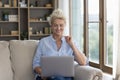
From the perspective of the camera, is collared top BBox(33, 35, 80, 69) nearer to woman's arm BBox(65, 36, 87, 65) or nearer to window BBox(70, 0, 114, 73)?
woman's arm BBox(65, 36, 87, 65)

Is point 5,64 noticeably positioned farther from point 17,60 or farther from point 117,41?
point 117,41

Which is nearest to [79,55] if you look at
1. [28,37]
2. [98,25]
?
[98,25]

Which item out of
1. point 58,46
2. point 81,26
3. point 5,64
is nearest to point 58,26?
point 58,46

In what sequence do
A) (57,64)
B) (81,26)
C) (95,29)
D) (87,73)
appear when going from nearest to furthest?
(57,64) < (87,73) < (95,29) < (81,26)

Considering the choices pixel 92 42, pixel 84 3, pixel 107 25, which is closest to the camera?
pixel 107 25

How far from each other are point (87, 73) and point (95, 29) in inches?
71.4

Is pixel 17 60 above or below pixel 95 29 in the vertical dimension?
below

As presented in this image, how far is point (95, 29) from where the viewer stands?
4273 mm

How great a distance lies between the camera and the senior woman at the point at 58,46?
283 cm

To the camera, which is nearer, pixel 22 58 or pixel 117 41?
pixel 117 41

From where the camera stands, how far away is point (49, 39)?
2.92m

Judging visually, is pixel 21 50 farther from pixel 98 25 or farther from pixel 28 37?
pixel 28 37

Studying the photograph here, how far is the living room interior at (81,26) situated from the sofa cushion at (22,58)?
12 mm

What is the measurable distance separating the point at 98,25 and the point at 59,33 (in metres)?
1.44
